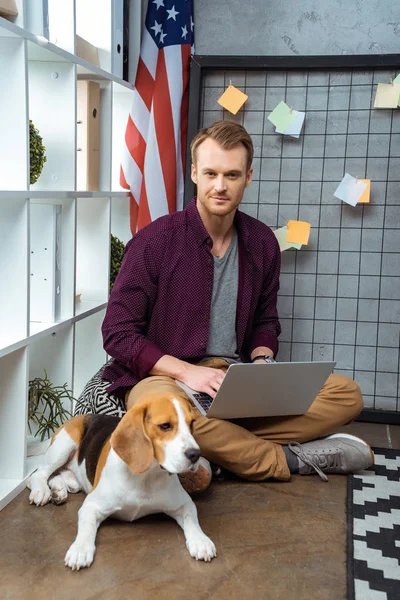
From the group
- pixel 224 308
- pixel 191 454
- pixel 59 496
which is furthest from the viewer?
pixel 224 308

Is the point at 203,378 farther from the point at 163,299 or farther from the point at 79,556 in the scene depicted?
the point at 79,556

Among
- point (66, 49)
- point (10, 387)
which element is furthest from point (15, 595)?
point (66, 49)

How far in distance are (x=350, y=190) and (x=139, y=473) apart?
65.4 inches

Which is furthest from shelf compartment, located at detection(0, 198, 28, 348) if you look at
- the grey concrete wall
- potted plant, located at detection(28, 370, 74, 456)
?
the grey concrete wall

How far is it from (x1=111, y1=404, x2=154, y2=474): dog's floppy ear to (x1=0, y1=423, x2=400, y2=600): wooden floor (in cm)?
24

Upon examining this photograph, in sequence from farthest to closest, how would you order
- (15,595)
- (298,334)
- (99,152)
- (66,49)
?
(298,334)
(99,152)
(66,49)
(15,595)

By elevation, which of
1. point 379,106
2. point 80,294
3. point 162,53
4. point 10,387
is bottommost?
point 10,387

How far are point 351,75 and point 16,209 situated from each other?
156cm

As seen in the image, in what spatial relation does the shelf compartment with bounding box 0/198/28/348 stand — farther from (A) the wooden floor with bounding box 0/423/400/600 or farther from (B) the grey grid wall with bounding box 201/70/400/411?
(B) the grey grid wall with bounding box 201/70/400/411

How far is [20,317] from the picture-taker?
2188 mm

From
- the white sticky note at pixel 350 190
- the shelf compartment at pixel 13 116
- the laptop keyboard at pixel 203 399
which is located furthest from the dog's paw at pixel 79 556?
the white sticky note at pixel 350 190

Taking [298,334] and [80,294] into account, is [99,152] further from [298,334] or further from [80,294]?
[298,334]

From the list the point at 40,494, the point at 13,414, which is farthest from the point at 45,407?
the point at 40,494

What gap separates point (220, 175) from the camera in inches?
90.5
